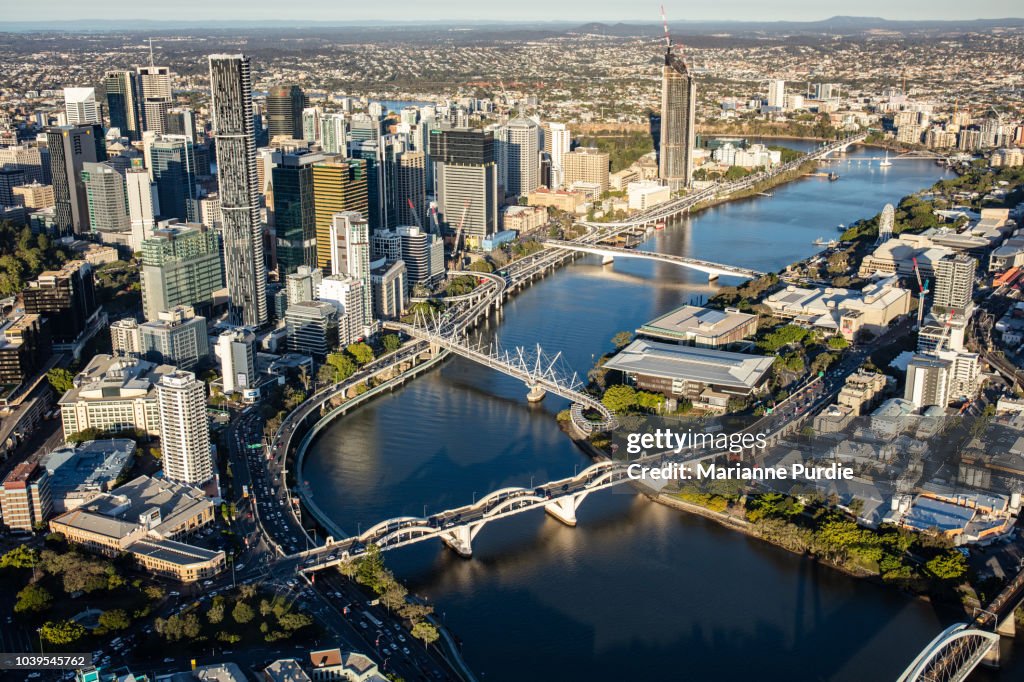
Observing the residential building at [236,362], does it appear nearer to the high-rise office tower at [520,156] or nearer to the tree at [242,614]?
the tree at [242,614]

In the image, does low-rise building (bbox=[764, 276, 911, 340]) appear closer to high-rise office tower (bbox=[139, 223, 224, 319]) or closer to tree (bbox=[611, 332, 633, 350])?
tree (bbox=[611, 332, 633, 350])

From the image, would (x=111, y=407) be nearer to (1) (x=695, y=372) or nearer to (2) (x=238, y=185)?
(2) (x=238, y=185)

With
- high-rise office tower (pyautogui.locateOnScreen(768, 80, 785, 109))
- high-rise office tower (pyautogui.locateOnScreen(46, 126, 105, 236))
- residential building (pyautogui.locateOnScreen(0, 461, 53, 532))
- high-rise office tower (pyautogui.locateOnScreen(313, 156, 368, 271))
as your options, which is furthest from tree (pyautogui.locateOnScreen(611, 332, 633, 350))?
high-rise office tower (pyautogui.locateOnScreen(768, 80, 785, 109))

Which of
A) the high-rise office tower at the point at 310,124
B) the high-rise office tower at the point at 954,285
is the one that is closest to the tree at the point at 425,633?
the high-rise office tower at the point at 954,285

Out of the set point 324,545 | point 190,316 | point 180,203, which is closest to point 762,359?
point 324,545

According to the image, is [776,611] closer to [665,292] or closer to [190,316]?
[190,316]

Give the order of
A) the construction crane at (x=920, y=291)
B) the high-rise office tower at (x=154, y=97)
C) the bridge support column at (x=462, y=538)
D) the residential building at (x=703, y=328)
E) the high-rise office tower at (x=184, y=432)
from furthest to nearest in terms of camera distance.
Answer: the high-rise office tower at (x=154, y=97)
the construction crane at (x=920, y=291)
the residential building at (x=703, y=328)
the high-rise office tower at (x=184, y=432)
the bridge support column at (x=462, y=538)
